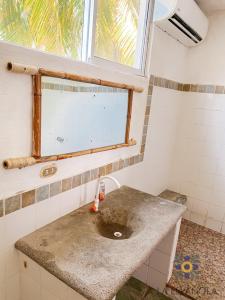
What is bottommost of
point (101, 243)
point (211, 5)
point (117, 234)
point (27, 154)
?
point (117, 234)

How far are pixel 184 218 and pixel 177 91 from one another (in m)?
1.48

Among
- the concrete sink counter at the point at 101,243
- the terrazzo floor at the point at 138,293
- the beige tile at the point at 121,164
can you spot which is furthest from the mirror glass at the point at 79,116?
the terrazzo floor at the point at 138,293

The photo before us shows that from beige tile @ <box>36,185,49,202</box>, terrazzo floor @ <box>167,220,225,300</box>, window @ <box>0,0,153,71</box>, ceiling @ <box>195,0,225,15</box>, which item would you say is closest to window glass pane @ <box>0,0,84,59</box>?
window @ <box>0,0,153,71</box>

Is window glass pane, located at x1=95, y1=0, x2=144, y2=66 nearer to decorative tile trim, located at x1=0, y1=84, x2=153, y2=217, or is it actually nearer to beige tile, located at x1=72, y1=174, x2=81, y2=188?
decorative tile trim, located at x1=0, y1=84, x2=153, y2=217

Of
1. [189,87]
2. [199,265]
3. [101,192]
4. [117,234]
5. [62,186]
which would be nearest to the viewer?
[62,186]

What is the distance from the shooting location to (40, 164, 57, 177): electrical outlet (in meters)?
1.09

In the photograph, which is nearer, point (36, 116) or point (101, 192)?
point (36, 116)

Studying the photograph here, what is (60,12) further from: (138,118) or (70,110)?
(138,118)

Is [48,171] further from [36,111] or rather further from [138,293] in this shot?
[138,293]

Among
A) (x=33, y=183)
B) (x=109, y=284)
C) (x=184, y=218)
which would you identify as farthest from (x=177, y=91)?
(x=109, y=284)

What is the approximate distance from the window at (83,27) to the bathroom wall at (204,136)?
890 mm

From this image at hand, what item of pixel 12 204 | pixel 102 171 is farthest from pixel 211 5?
pixel 12 204

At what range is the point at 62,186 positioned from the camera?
4.00 feet

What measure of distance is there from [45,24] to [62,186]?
0.81 meters
